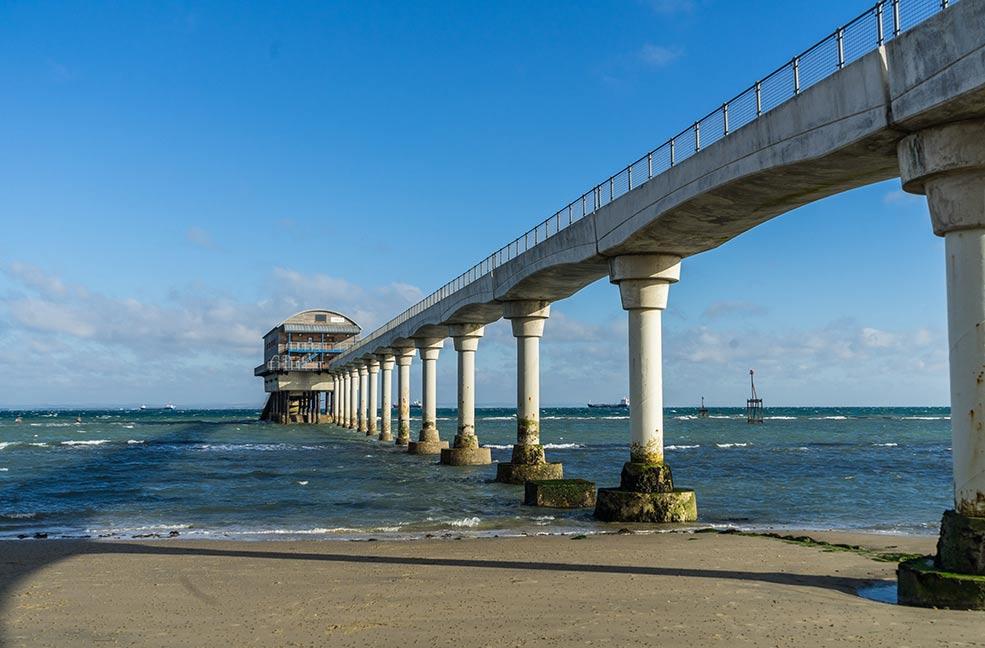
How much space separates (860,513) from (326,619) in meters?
18.5

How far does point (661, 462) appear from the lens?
19.7 metres

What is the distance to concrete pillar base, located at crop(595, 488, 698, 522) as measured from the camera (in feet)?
62.6

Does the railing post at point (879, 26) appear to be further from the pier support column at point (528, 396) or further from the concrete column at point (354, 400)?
the concrete column at point (354, 400)

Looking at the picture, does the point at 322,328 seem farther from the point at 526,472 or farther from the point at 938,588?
the point at 938,588

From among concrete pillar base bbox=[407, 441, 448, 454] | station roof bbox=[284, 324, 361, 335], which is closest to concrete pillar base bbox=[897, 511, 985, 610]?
concrete pillar base bbox=[407, 441, 448, 454]

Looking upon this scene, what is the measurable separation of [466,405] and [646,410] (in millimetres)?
18676

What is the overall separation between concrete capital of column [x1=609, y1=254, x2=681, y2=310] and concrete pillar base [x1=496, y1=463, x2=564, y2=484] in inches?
408

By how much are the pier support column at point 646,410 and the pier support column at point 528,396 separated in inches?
366

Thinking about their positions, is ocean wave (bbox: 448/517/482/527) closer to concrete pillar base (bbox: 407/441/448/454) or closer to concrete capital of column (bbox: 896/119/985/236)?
concrete capital of column (bbox: 896/119/985/236)

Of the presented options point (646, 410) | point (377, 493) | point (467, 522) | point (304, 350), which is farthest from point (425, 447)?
point (304, 350)

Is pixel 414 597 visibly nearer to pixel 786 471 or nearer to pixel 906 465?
pixel 786 471

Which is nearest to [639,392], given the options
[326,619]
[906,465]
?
[326,619]

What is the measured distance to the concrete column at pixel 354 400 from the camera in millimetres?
79312

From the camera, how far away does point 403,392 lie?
56.2 metres
